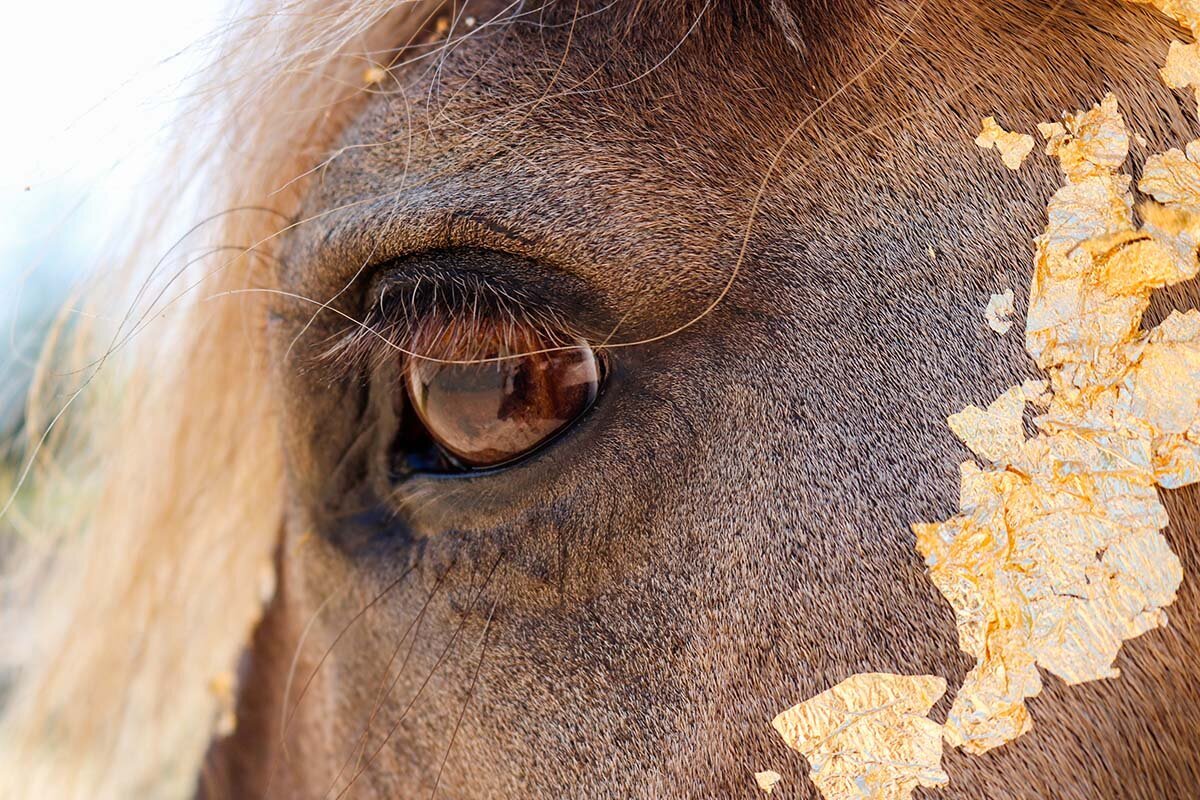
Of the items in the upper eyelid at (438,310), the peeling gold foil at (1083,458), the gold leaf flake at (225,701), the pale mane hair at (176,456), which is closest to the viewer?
the peeling gold foil at (1083,458)

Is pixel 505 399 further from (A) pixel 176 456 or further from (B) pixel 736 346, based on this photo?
(A) pixel 176 456

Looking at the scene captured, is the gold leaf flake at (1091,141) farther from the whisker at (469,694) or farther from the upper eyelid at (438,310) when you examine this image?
the whisker at (469,694)

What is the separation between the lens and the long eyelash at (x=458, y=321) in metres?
0.85

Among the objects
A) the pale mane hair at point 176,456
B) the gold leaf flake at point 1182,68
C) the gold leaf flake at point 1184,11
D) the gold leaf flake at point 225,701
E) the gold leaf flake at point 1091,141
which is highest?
the gold leaf flake at point 1184,11

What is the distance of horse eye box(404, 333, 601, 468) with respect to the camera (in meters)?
0.87

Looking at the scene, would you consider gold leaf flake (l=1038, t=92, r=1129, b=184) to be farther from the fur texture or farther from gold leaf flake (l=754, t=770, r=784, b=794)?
gold leaf flake (l=754, t=770, r=784, b=794)

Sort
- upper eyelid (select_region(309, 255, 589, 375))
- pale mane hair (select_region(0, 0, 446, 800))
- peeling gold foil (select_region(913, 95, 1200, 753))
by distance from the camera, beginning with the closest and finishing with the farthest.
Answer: peeling gold foil (select_region(913, 95, 1200, 753)) → upper eyelid (select_region(309, 255, 589, 375)) → pale mane hair (select_region(0, 0, 446, 800))

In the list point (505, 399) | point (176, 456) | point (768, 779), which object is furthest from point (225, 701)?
point (768, 779)

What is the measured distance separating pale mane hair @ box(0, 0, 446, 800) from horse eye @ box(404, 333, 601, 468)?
0.27 m

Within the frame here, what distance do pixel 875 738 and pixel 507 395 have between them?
418 millimetres

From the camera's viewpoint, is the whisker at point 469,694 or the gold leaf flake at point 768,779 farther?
the whisker at point 469,694

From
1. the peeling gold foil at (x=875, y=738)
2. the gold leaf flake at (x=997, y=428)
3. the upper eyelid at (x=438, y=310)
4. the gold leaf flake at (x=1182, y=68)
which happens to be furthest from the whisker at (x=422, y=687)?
the gold leaf flake at (x=1182, y=68)

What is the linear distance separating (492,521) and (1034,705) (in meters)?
0.48

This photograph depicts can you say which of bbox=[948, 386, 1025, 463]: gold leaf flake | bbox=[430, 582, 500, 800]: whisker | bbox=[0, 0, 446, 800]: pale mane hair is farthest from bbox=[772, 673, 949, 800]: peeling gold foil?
bbox=[0, 0, 446, 800]: pale mane hair
